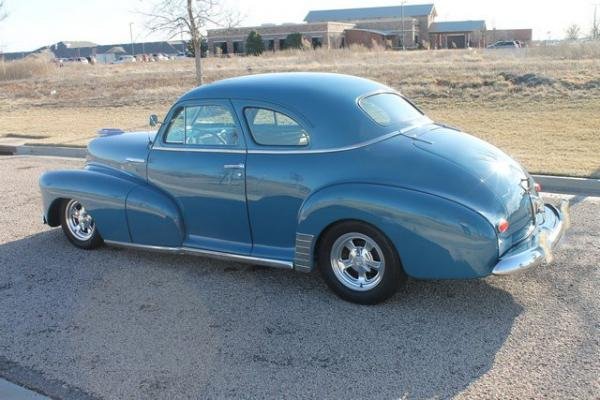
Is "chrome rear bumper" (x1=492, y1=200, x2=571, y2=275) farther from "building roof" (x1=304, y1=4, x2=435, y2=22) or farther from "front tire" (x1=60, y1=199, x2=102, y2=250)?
"building roof" (x1=304, y1=4, x2=435, y2=22)

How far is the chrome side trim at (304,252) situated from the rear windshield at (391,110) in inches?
42.9

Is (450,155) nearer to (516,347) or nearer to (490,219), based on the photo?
(490,219)

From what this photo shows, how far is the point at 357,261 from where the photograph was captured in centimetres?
450

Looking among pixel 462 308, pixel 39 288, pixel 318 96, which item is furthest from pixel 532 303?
pixel 39 288

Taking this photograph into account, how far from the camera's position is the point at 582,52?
99.9 ft

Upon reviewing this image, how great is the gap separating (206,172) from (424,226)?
1962 millimetres

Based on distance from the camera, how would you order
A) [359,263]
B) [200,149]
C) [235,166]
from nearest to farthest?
[359,263]
[235,166]
[200,149]

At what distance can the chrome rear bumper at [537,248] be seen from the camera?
4062 millimetres

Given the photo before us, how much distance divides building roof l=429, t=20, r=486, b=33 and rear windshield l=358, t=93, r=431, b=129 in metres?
87.9

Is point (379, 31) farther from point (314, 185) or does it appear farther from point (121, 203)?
point (314, 185)

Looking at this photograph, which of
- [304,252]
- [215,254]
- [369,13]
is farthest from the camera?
[369,13]

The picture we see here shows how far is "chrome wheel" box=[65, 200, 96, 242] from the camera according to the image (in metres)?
6.07

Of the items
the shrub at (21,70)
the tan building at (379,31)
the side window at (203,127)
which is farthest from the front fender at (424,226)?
the tan building at (379,31)

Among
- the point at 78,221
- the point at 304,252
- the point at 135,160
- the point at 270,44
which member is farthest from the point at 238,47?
the point at 304,252
